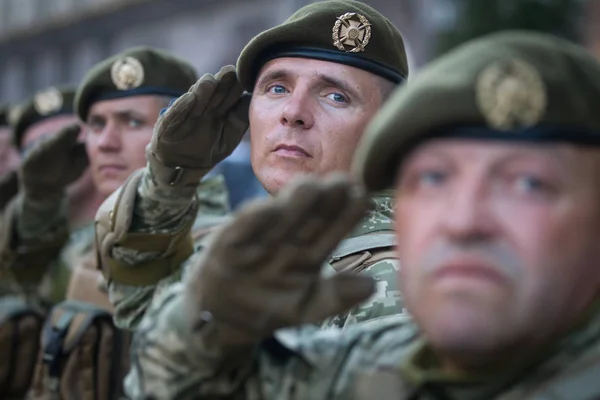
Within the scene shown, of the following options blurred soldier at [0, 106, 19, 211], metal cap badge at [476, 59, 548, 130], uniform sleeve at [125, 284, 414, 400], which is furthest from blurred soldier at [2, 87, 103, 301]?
metal cap badge at [476, 59, 548, 130]

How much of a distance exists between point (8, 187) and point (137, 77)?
1.80 m

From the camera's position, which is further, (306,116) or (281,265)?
(306,116)

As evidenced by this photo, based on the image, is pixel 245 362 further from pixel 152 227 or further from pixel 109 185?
pixel 109 185

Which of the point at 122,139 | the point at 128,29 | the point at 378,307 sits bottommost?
→ the point at 128,29

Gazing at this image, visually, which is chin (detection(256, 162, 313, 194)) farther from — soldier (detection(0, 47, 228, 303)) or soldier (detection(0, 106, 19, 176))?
soldier (detection(0, 106, 19, 176))

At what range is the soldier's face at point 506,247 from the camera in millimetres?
1681

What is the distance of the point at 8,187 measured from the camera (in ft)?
19.1

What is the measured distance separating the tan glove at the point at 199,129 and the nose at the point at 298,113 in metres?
0.22

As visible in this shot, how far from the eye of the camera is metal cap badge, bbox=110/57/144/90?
434 cm

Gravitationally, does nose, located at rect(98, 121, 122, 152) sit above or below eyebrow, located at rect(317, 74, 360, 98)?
below

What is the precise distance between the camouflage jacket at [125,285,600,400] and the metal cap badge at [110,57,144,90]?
2414 mm

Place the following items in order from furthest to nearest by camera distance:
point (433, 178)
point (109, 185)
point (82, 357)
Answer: point (109, 185) < point (82, 357) < point (433, 178)

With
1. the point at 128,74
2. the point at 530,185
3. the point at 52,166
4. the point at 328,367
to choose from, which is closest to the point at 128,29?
the point at 52,166

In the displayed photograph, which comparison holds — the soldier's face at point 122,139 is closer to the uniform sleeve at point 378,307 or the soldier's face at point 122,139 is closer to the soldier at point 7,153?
the uniform sleeve at point 378,307
